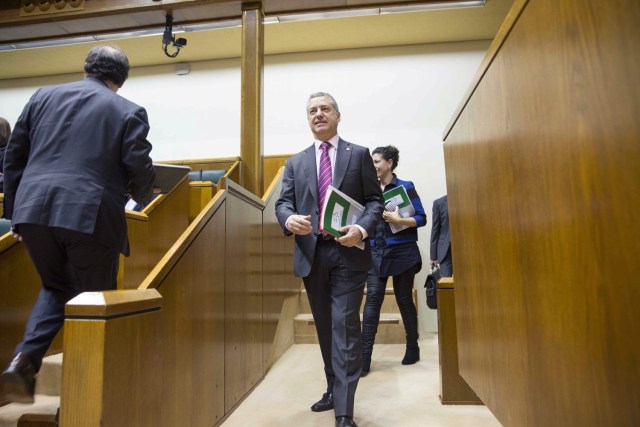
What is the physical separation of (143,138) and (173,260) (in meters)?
0.42

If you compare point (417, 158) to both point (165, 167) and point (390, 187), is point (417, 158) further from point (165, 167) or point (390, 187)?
point (165, 167)

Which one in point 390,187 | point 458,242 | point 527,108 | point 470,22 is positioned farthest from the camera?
point 470,22

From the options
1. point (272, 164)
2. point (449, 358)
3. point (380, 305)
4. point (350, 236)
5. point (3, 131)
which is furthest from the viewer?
point (272, 164)

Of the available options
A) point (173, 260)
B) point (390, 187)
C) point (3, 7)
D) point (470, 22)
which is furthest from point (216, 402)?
point (470, 22)

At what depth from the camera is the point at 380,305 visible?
2.80 m

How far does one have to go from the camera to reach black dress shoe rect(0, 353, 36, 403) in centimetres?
132

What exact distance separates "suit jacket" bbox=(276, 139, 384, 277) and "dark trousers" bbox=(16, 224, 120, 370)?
2.44ft

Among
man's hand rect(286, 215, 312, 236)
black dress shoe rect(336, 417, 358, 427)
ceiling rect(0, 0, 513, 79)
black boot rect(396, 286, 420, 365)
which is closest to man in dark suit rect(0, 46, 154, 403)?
man's hand rect(286, 215, 312, 236)

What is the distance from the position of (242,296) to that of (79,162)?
43.9 inches

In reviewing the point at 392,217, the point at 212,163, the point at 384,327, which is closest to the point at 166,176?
the point at 392,217

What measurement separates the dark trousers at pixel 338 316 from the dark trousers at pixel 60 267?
0.81 metres

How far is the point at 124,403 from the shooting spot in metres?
1.21

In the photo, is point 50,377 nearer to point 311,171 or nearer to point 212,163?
point 311,171

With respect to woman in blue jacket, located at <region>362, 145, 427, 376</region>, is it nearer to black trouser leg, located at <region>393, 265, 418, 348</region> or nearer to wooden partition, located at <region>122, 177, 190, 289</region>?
black trouser leg, located at <region>393, 265, 418, 348</region>
